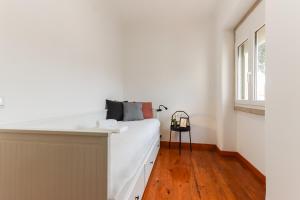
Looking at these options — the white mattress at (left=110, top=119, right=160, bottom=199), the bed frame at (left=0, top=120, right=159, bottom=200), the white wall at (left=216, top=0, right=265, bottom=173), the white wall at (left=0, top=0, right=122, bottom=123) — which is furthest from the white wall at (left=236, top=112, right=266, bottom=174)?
the white wall at (left=0, top=0, right=122, bottom=123)

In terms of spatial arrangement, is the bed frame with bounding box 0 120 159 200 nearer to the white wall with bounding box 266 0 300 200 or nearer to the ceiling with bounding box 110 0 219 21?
the white wall with bounding box 266 0 300 200

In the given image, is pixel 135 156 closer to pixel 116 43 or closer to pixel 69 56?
pixel 69 56

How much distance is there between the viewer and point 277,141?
45.5 inches

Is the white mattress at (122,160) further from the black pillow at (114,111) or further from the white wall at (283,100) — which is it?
the black pillow at (114,111)

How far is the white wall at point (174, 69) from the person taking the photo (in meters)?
3.51

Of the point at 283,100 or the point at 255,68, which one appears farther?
the point at 255,68

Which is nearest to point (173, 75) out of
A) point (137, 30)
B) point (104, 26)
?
point (137, 30)

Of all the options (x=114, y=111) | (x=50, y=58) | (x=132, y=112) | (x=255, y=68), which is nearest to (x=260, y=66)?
(x=255, y=68)

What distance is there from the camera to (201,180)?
6.83 feet

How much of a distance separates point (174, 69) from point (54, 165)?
119 inches

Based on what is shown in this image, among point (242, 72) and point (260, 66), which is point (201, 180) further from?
point (242, 72)

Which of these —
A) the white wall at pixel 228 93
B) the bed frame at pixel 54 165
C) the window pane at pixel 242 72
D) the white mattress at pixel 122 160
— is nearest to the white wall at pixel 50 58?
the bed frame at pixel 54 165

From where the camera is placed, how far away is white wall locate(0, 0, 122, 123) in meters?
1.26

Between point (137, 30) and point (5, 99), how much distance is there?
3042 mm
